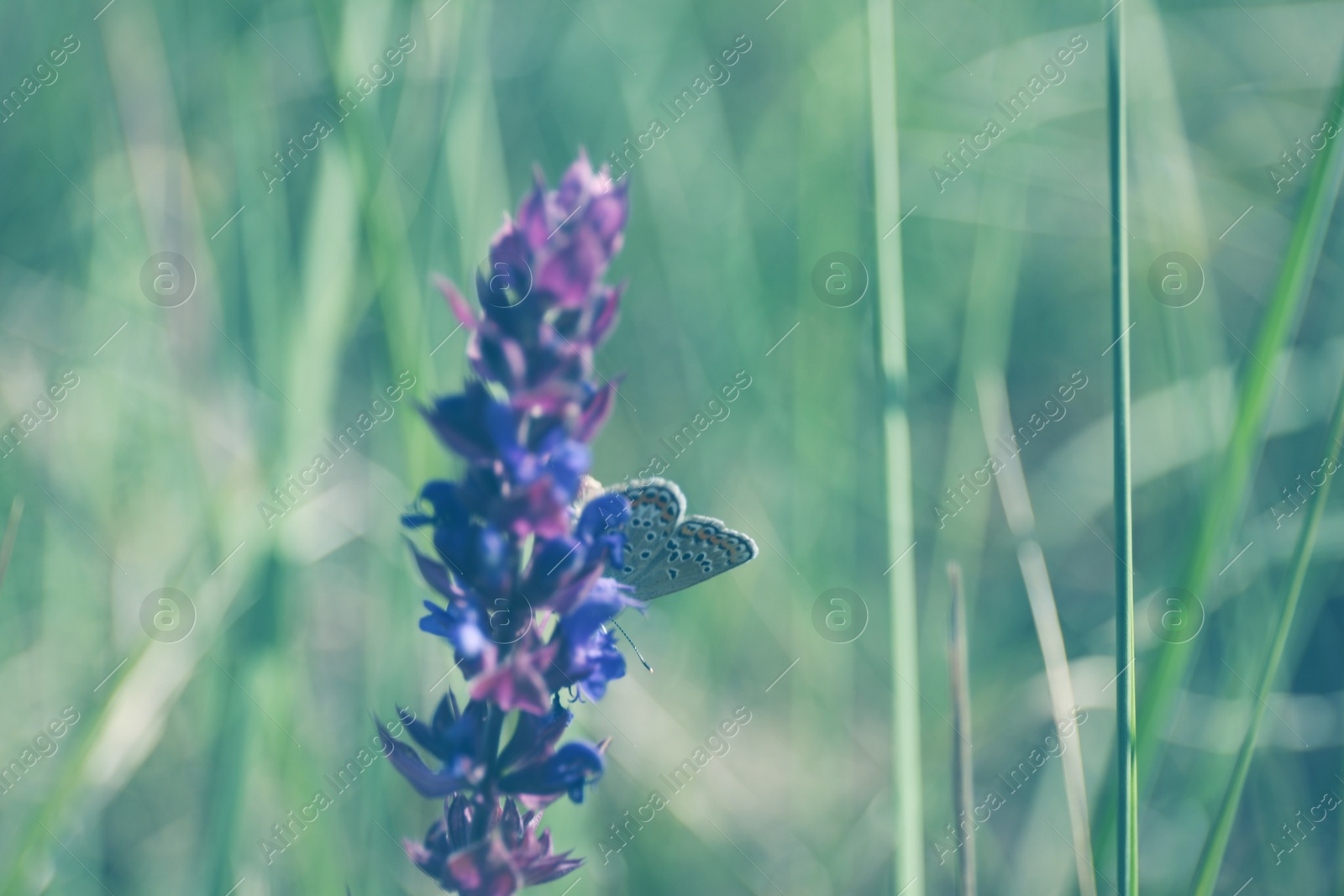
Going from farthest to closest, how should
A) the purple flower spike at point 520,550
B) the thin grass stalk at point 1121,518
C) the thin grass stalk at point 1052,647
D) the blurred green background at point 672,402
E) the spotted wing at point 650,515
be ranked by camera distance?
1. the blurred green background at point 672,402
2. the thin grass stalk at point 1052,647
3. the spotted wing at point 650,515
4. the thin grass stalk at point 1121,518
5. the purple flower spike at point 520,550

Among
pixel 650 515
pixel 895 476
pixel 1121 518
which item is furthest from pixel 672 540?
pixel 1121 518

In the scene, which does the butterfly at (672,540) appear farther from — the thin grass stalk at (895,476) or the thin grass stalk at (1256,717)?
the thin grass stalk at (1256,717)

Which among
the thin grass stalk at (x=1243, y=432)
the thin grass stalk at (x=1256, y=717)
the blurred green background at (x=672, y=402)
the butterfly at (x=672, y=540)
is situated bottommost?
the thin grass stalk at (x=1256, y=717)

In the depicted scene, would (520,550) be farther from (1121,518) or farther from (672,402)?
(672,402)

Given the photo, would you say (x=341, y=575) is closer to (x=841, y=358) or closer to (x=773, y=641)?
(x=773, y=641)

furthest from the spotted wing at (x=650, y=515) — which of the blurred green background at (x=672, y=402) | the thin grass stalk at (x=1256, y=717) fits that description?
the thin grass stalk at (x=1256, y=717)
